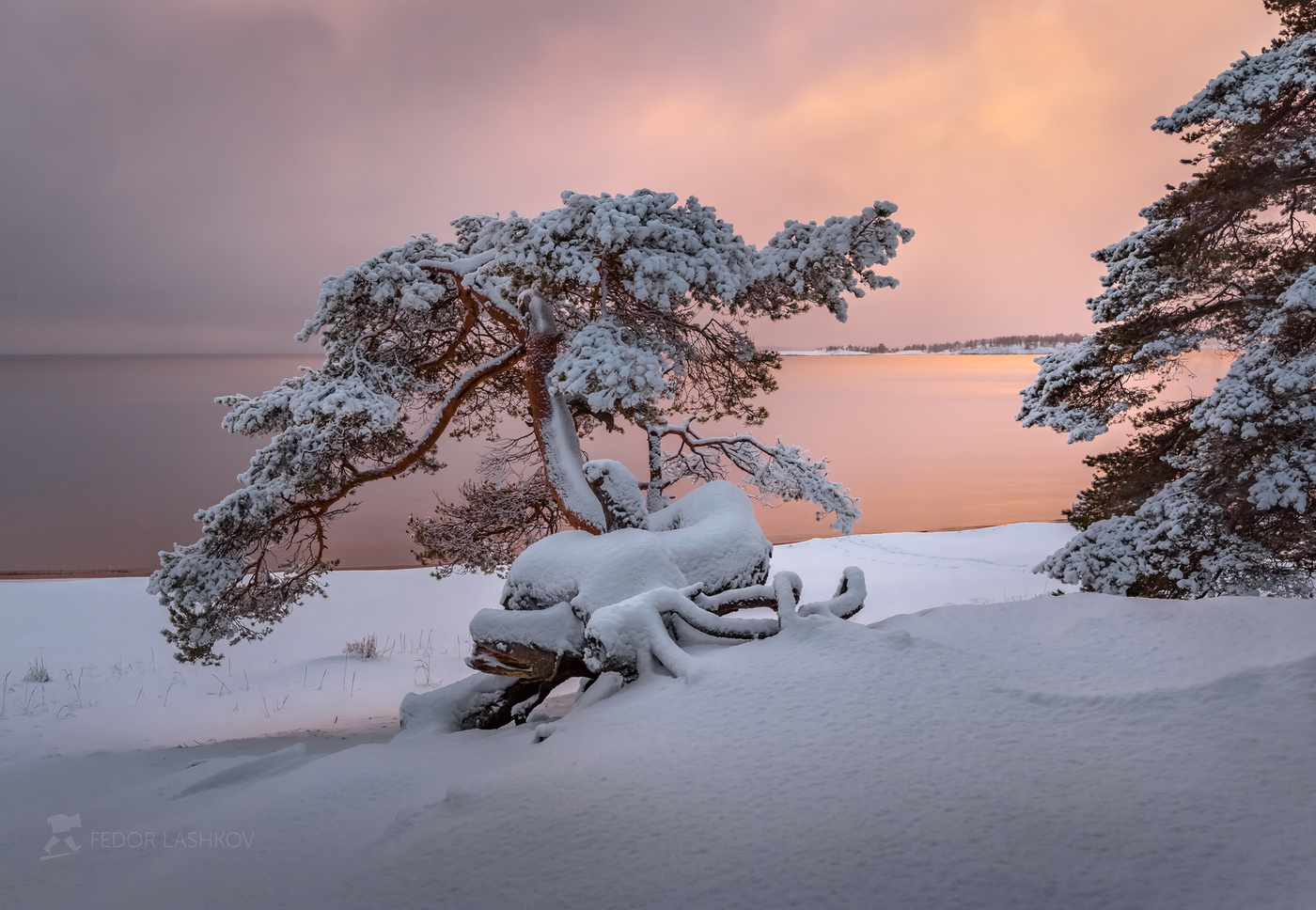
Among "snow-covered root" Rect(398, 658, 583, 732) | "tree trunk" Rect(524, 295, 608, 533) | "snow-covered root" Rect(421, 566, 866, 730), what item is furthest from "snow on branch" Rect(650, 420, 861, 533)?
"snow-covered root" Rect(398, 658, 583, 732)

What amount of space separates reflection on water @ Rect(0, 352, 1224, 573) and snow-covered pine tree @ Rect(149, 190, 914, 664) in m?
2.64

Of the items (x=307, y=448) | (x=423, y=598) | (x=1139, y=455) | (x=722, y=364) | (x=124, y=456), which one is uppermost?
(x=124, y=456)

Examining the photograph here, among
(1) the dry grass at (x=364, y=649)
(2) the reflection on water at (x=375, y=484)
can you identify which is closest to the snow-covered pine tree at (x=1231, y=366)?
(2) the reflection on water at (x=375, y=484)

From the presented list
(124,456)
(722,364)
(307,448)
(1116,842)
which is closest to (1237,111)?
(722,364)

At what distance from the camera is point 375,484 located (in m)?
34.6

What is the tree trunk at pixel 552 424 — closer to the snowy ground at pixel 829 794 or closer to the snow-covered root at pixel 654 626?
the snowy ground at pixel 829 794

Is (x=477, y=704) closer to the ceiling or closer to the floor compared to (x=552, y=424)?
closer to the floor

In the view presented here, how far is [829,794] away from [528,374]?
712 cm

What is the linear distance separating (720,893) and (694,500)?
5548 millimetres

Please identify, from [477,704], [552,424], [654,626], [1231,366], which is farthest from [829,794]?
[552,424]

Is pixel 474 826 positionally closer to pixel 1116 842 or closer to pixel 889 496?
pixel 1116 842

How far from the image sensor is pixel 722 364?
941 centimetres

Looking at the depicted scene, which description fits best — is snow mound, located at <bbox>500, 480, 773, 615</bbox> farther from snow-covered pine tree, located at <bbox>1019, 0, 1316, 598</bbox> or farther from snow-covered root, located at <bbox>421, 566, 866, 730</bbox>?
snow-covered pine tree, located at <bbox>1019, 0, 1316, 598</bbox>

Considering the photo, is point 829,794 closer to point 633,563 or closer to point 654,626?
point 654,626
